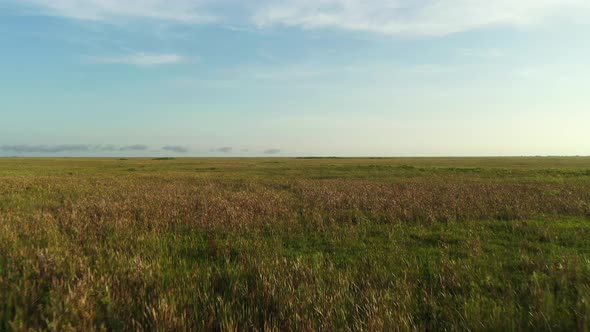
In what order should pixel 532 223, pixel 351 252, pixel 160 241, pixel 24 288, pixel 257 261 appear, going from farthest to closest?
pixel 532 223, pixel 160 241, pixel 351 252, pixel 257 261, pixel 24 288

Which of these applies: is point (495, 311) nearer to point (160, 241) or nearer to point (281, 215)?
point (160, 241)

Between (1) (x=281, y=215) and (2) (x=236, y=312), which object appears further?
(1) (x=281, y=215)

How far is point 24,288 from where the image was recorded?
392 centimetres

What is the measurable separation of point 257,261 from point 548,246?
21.2 feet

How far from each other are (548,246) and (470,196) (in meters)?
7.67

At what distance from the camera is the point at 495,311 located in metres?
3.40

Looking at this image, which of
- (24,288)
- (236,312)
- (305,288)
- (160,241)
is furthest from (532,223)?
(24,288)

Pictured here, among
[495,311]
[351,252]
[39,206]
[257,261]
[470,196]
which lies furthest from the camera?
[470,196]

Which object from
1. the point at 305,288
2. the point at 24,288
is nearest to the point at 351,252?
the point at 305,288

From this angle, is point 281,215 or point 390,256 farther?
point 281,215

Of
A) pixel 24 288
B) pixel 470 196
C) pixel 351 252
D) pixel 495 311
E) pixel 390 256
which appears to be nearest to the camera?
pixel 495 311

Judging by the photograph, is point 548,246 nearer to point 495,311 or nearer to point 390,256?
point 390,256

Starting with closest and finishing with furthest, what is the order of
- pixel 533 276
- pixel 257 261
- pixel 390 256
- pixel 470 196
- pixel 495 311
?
pixel 495 311
pixel 533 276
pixel 257 261
pixel 390 256
pixel 470 196

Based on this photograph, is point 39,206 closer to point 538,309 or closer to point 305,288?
point 305,288
